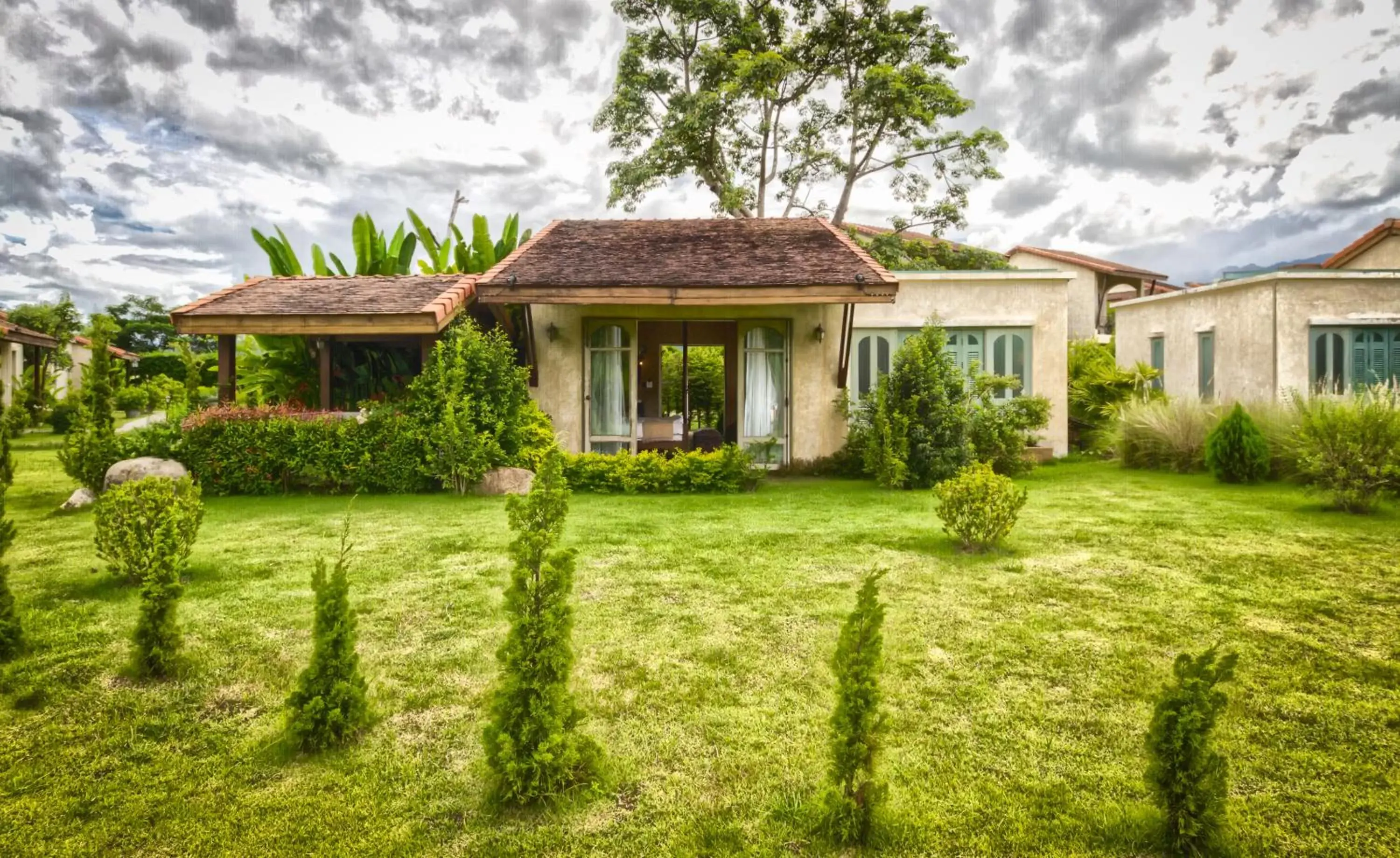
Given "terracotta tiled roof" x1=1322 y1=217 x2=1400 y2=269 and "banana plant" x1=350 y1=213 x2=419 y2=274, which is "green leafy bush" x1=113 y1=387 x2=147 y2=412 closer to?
"banana plant" x1=350 y1=213 x2=419 y2=274

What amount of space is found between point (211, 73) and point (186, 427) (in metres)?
7.98

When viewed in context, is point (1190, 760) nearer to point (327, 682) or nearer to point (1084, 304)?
point (327, 682)

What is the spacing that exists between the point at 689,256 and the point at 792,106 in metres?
11.8

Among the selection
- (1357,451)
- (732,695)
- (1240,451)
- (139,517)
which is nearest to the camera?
(732,695)

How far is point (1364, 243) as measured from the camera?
17.9m

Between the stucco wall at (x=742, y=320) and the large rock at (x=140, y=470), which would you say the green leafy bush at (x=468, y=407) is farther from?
the large rock at (x=140, y=470)

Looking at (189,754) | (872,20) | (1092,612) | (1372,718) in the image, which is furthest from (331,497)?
(872,20)

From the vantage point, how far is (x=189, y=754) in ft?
10.3

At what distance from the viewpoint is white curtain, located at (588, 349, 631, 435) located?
1213 centimetres

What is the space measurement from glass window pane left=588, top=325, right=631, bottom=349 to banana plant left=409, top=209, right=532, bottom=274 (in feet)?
10.1

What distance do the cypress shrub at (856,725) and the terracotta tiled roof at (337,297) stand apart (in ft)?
29.3

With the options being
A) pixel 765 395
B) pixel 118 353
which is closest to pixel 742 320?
pixel 765 395

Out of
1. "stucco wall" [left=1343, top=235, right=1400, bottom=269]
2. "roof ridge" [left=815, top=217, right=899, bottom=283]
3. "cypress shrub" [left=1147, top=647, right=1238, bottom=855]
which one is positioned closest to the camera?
"cypress shrub" [left=1147, top=647, right=1238, bottom=855]

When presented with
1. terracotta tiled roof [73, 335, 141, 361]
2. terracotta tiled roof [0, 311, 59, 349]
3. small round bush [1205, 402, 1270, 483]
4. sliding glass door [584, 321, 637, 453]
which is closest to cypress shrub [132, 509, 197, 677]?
sliding glass door [584, 321, 637, 453]
